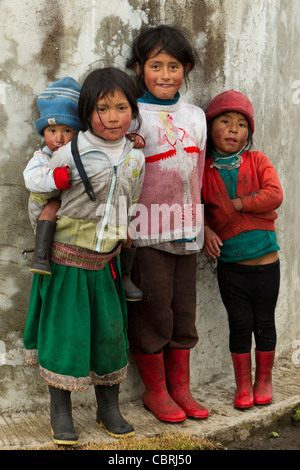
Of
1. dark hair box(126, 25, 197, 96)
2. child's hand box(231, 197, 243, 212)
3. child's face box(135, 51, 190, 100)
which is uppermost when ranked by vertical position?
dark hair box(126, 25, 197, 96)

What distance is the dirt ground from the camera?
324 cm

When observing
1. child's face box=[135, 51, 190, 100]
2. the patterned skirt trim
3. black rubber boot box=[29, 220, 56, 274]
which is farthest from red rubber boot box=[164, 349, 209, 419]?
child's face box=[135, 51, 190, 100]

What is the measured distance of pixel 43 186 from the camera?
272 cm

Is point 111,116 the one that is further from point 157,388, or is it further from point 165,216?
point 157,388

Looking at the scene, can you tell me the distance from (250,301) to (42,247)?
1.34 metres

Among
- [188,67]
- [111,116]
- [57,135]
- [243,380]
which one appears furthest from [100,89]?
[243,380]

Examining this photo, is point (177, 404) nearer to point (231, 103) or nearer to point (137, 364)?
point (137, 364)

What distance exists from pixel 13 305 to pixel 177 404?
105cm

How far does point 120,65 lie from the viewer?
3.20 metres

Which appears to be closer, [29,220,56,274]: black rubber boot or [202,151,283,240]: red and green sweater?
[29,220,56,274]: black rubber boot

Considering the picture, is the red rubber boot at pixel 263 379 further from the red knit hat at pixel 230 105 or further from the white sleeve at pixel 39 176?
the white sleeve at pixel 39 176

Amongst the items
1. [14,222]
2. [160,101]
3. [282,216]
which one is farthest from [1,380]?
[282,216]

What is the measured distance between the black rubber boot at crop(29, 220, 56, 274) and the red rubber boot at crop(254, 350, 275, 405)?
57.7 inches

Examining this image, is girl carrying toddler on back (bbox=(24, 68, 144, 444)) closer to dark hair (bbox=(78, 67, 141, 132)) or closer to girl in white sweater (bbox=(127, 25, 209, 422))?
dark hair (bbox=(78, 67, 141, 132))
